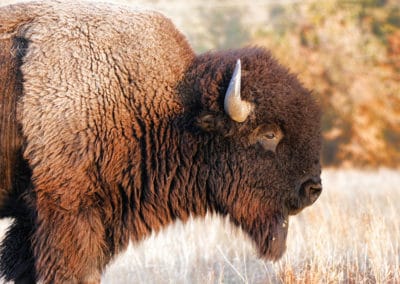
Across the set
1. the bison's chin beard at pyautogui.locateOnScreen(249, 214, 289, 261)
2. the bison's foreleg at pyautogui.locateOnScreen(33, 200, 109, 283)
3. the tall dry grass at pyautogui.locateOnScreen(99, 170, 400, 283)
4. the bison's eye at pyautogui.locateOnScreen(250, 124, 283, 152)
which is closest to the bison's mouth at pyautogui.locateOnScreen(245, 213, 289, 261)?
the bison's chin beard at pyautogui.locateOnScreen(249, 214, 289, 261)

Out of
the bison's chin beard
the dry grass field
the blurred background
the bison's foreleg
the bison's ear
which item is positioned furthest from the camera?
the blurred background

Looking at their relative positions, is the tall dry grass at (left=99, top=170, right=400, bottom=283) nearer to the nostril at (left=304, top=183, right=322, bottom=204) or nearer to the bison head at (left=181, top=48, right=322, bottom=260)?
the bison head at (left=181, top=48, right=322, bottom=260)

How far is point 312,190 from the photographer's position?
600cm

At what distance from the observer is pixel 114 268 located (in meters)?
8.55

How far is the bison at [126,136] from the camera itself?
18.7ft

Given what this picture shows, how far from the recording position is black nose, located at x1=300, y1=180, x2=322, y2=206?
5.96 meters

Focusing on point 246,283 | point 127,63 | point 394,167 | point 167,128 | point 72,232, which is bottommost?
point 394,167

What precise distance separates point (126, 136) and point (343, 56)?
94.1 feet

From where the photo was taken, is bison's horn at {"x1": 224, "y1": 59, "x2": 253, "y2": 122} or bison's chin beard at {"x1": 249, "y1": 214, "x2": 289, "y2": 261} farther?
bison's chin beard at {"x1": 249, "y1": 214, "x2": 289, "y2": 261}

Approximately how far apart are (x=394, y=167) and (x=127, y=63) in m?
27.8

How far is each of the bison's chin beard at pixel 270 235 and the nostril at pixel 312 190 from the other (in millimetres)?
386

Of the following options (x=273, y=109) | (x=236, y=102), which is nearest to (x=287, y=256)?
(x=273, y=109)

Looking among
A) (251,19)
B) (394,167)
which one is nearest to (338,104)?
(394,167)

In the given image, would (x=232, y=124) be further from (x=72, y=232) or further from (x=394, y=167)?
(x=394, y=167)
